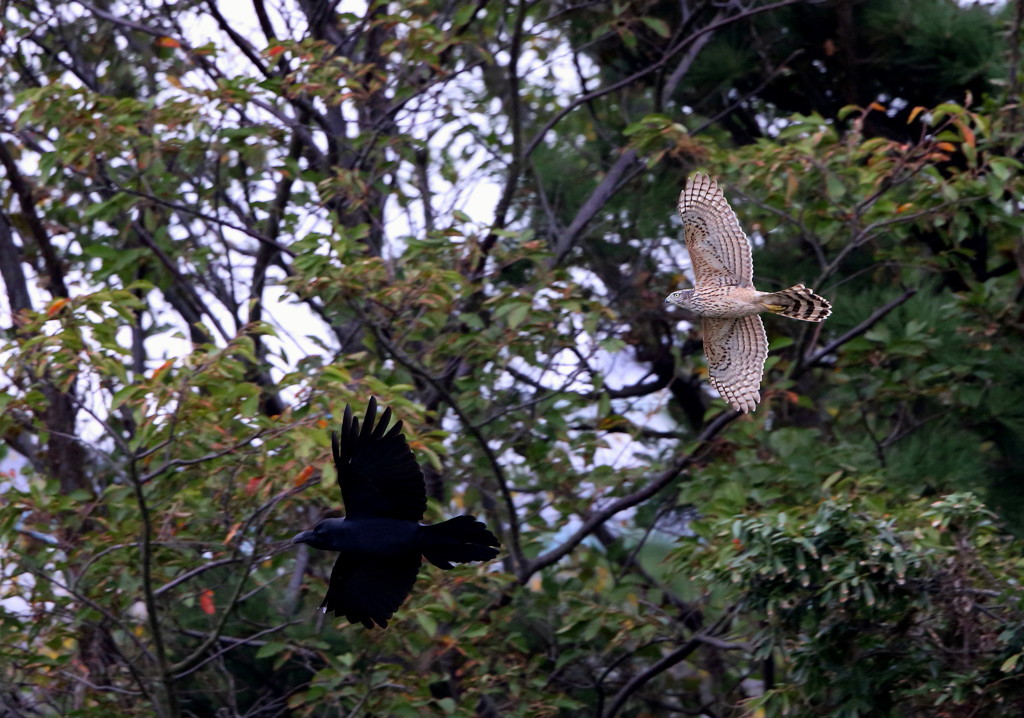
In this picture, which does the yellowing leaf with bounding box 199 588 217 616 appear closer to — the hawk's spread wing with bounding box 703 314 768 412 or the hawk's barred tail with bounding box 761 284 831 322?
the hawk's spread wing with bounding box 703 314 768 412

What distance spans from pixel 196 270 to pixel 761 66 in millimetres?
3125

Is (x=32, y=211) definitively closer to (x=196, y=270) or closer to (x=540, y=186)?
(x=196, y=270)

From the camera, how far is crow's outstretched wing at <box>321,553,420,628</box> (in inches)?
171

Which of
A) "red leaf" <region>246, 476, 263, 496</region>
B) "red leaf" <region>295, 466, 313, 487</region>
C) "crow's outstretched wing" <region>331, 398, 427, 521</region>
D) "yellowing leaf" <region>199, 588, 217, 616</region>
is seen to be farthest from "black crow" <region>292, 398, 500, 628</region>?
Result: "yellowing leaf" <region>199, 588, 217, 616</region>

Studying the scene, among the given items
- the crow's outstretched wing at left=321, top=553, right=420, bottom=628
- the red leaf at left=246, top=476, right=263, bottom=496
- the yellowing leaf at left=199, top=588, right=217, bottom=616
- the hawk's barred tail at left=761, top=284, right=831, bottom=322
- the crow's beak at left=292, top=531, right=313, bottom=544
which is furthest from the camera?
the yellowing leaf at left=199, top=588, right=217, bottom=616

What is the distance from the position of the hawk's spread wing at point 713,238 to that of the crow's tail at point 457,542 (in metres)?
1.09

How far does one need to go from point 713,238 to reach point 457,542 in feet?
4.19

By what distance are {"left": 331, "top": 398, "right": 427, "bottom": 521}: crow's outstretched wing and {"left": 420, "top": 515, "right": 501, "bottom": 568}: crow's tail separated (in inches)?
3.2

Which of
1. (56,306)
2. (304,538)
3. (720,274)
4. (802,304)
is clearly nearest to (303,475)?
(304,538)

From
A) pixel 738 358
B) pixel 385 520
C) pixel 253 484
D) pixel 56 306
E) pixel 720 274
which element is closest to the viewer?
pixel 385 520

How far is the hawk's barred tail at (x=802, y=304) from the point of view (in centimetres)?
403

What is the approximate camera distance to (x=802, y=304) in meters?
4.06

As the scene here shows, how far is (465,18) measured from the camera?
637 centimetres

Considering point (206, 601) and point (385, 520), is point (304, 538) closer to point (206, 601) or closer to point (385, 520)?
point (385, 520)
